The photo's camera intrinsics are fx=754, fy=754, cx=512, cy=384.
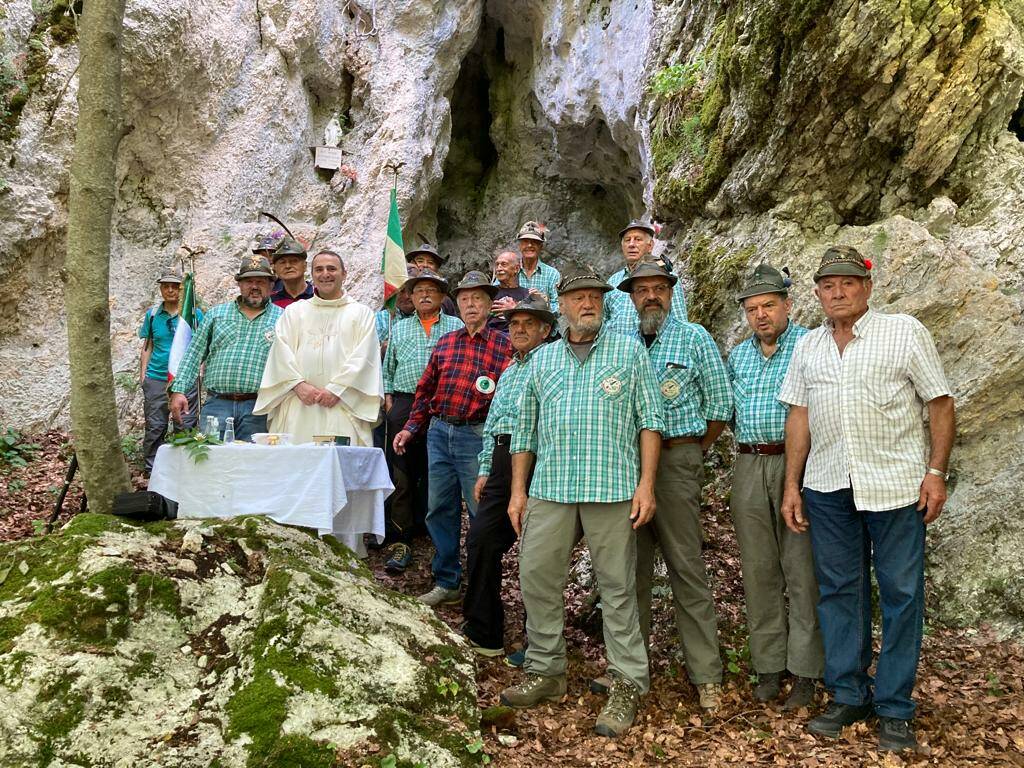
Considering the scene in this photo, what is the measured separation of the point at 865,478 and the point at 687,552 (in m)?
1.24

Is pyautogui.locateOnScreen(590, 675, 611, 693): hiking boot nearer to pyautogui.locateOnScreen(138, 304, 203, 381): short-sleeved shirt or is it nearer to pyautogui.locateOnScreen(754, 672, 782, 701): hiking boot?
pyautogui.locateOnScreen(754, 672, 782, 701): hiking boot

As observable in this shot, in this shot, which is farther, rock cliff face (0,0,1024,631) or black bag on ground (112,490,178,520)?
rock cliff face (0,0,1024,631)

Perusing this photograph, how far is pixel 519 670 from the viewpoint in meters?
5.09

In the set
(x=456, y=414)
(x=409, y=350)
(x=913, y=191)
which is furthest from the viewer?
(x=913, y=191)

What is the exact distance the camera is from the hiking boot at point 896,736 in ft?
13.1

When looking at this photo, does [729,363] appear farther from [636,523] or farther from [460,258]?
[460,258]

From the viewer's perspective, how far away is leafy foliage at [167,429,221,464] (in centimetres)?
527

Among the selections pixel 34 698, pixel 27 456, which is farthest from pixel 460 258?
pixel 34 698

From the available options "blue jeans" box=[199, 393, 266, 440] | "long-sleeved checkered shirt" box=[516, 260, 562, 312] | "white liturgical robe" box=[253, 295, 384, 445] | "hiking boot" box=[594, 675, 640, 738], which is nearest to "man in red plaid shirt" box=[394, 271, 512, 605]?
"white liturgical robe" box=[253, 295, 384, 445]

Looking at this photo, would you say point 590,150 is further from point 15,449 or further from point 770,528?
point 770,528

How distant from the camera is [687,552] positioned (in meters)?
4.87

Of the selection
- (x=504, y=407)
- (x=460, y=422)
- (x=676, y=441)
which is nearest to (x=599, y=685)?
(x=676, y=441)

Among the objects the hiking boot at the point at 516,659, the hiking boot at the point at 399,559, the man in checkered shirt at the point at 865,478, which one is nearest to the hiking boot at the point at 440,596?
the hiking boot at the point at 399,559

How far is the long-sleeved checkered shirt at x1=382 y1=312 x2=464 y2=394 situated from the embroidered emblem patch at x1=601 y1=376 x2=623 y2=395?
110 inches
